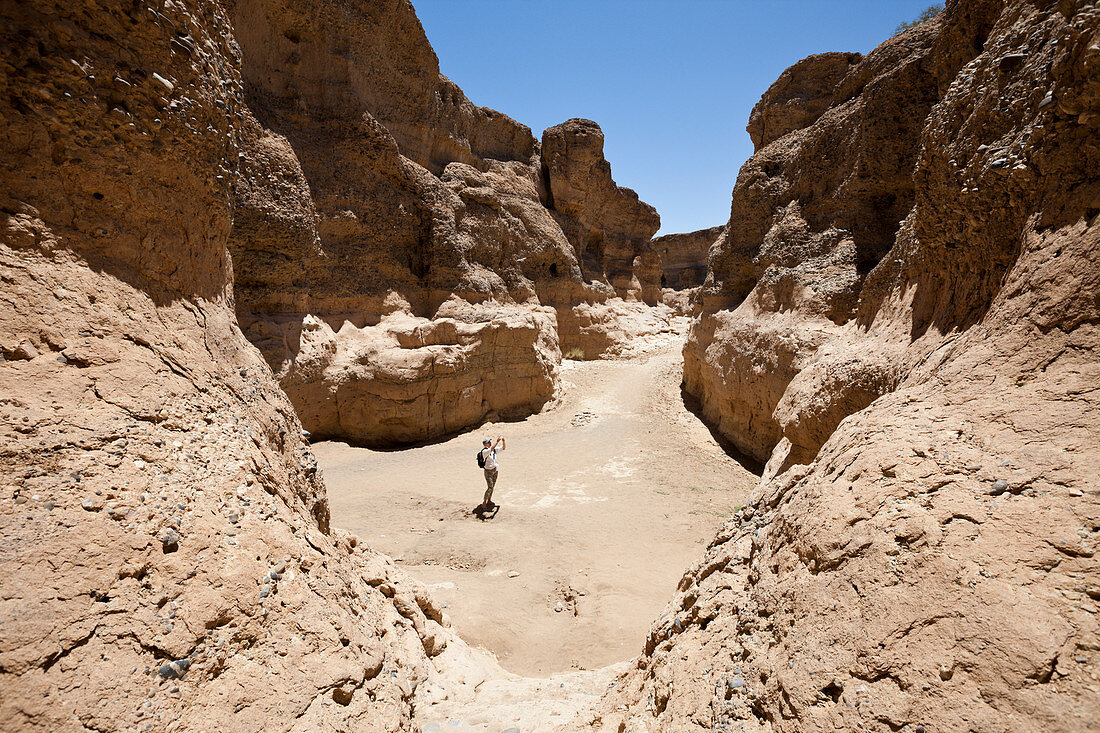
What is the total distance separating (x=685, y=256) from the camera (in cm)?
4009

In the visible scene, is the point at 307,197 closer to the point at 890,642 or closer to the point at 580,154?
the point at 890,642

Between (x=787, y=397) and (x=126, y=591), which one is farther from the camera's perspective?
(x=787, y=397)

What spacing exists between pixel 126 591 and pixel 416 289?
12254 millimetres

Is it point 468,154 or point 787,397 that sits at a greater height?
point 468,154

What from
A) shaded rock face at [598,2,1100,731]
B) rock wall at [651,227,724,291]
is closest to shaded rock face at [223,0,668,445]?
shaded rock face at [598,2,1100,731]

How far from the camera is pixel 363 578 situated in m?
3.98

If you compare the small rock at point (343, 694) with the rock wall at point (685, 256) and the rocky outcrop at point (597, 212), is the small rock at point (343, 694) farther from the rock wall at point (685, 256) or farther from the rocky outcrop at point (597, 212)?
the rock wall at point (685, 256)

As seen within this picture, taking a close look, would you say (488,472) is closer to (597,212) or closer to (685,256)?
(597,212)

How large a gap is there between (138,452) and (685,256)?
4145cm

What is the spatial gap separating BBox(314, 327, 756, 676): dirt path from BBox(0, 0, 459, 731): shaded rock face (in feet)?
6.79

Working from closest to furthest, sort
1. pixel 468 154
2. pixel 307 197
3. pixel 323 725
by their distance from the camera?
1. pixel 323 725
2. pixel 307 197
3. pixel 468 154

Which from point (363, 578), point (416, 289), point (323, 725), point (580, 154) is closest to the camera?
point (323, 725)

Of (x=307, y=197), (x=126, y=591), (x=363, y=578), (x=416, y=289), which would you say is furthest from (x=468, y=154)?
(x=126, y=591)

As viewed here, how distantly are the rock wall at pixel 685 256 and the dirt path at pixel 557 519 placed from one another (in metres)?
27.5
